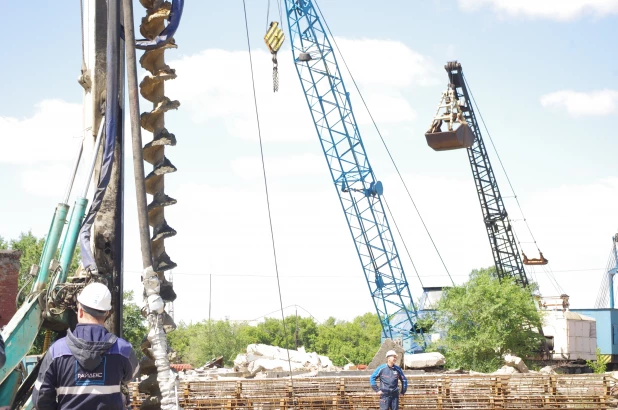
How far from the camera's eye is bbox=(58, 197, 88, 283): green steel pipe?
6.79 m

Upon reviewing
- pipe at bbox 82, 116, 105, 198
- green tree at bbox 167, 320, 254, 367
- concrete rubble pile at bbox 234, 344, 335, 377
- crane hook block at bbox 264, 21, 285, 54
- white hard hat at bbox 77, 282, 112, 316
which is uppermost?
crane hook block at bbox 264, 21, 285, 54

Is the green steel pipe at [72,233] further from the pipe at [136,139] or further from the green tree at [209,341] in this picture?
the green tree at [209,341]

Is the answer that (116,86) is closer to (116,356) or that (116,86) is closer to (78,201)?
(78,201)

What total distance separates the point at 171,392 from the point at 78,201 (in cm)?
182

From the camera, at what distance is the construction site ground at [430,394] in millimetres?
18078

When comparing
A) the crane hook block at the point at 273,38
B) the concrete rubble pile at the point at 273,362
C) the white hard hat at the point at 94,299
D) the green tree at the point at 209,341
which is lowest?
the green tree at the point at 209,341

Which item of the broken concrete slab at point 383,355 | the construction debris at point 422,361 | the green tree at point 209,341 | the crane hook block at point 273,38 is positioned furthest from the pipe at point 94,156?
the green tree at point 209,341

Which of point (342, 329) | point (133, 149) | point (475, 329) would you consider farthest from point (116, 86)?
point (342, 329)

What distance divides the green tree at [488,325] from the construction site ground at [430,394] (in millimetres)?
16964

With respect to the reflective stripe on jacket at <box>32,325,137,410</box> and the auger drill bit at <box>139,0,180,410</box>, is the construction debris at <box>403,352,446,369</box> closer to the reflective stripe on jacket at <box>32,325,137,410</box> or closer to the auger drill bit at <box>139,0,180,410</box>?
the auger drill bit at <box>139,0,180,410</box>

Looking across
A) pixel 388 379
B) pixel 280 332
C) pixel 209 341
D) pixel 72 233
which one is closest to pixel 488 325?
pixel 388 379

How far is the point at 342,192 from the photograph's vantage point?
4659 cm

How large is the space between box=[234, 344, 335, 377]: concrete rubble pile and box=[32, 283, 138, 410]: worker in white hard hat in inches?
→ 779

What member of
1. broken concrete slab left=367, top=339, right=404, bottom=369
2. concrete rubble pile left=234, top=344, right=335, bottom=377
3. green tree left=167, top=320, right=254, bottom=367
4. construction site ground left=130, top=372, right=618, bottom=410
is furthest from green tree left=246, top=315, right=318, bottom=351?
construction site ground left=130, top=372, right=618, bottom=410
